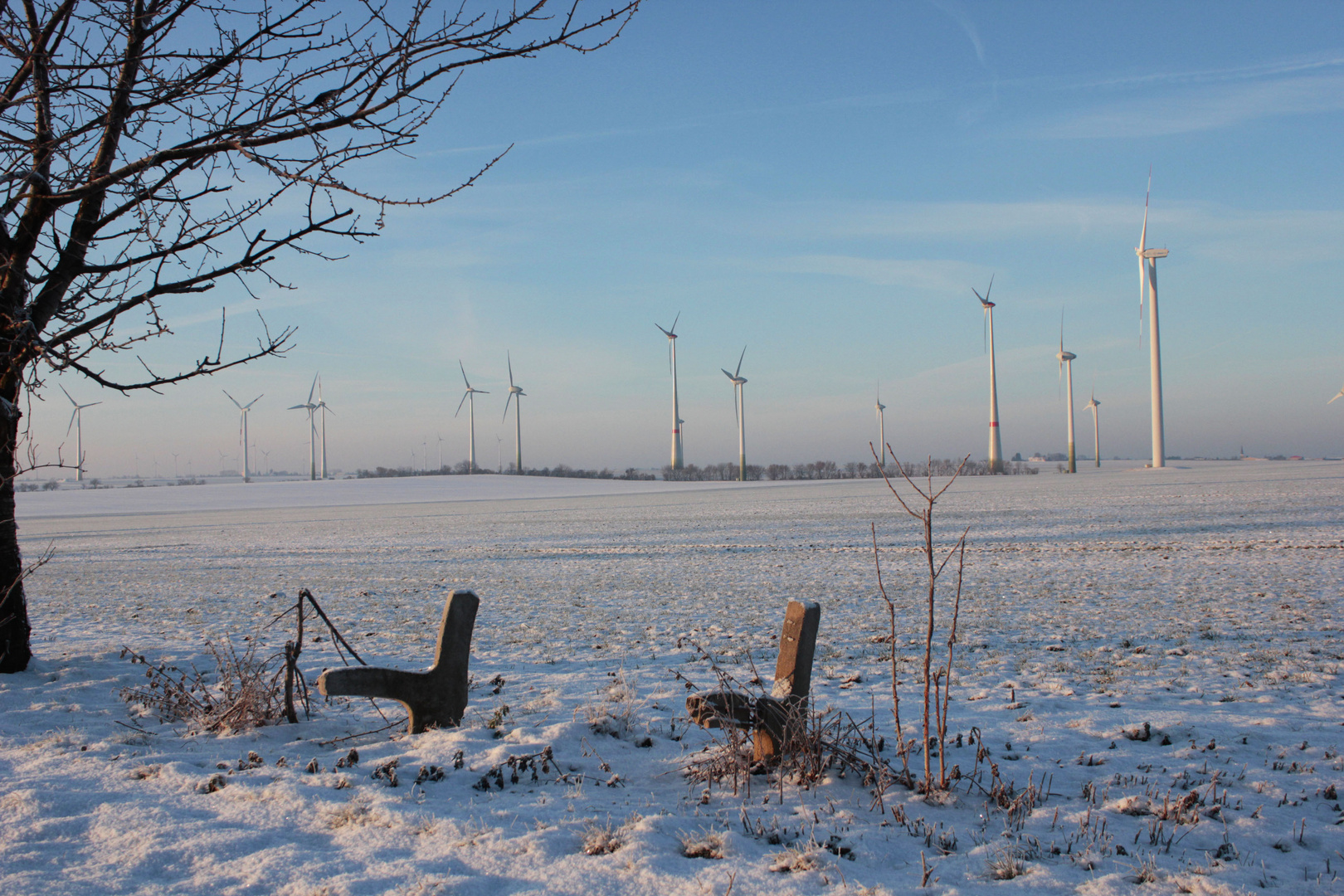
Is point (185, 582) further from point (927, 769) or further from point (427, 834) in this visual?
point (927, 769)

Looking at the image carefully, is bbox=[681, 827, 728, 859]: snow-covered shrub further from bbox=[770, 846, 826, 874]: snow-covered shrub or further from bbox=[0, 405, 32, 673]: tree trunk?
bbox=[0, 405, 32, 673]: tree trunk

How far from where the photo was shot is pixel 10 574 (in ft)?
22.7

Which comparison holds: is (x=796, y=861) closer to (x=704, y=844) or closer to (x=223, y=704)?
(x=704, y=844)

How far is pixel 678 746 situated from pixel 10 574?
5973mm

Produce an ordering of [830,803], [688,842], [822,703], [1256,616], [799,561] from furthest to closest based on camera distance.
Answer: [799,561], [1256,616], [822,703], [830,803], [688,842]

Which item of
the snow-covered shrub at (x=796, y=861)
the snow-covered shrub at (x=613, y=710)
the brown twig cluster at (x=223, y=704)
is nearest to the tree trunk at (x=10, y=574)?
the brown twig cluster at (x=223, y=704)

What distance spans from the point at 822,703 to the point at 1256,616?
22.5ft

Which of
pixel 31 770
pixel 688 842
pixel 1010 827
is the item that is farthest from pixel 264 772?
pixel 1010 827

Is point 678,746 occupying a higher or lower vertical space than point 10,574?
lower

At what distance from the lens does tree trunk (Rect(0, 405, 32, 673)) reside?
6730 mm

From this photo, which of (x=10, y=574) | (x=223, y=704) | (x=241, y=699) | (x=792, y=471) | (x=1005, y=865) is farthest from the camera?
(x=792, y=471)

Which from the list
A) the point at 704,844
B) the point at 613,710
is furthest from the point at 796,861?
the point at 613,710

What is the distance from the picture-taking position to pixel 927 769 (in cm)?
432

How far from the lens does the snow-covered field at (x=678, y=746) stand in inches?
143
